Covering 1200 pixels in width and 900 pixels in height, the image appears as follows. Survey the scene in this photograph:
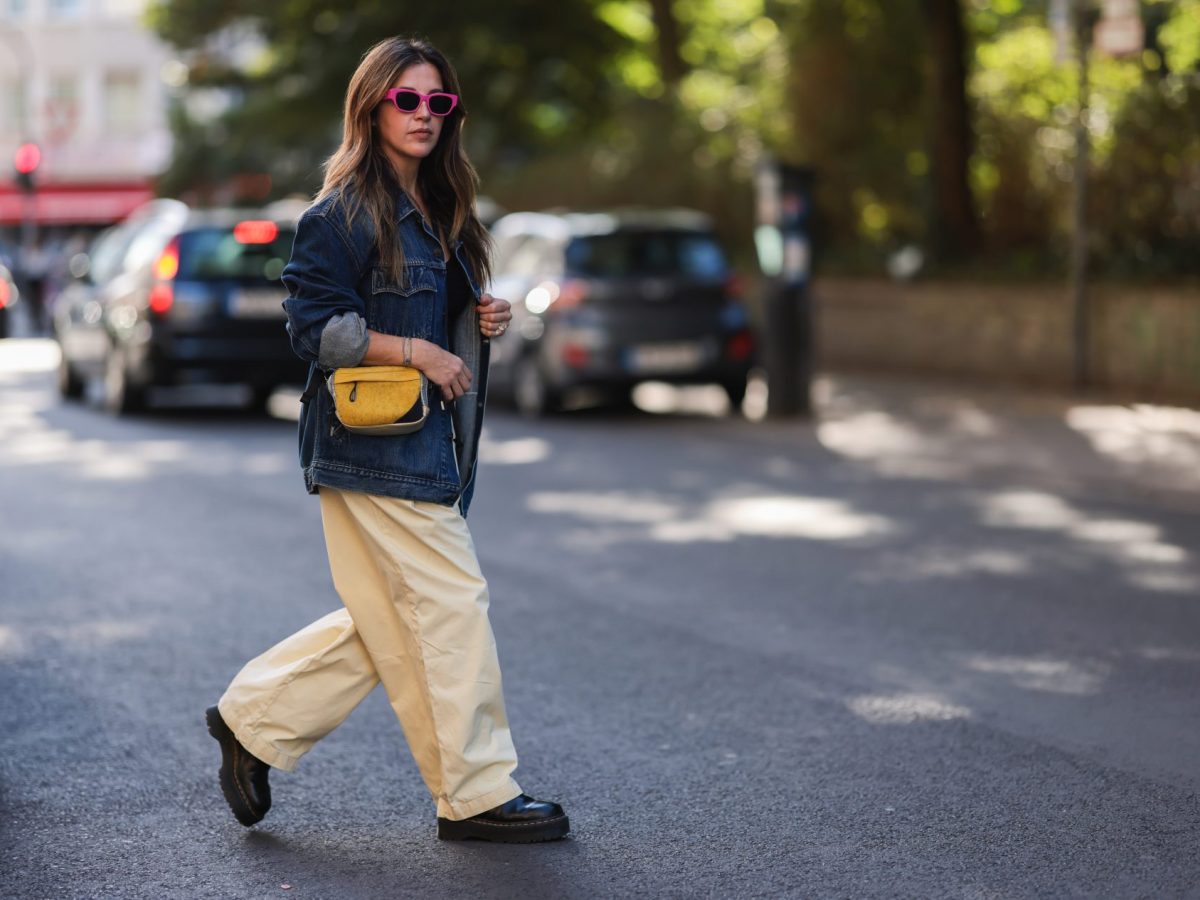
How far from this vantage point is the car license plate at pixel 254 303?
16312mm

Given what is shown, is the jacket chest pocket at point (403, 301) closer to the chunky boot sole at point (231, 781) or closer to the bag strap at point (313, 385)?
the bag strap at point (313, 385)

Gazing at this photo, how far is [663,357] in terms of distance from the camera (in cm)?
1597

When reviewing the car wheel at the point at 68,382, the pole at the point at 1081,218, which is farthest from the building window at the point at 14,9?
the pole at the point at 1081,218

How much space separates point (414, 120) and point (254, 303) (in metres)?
12.1

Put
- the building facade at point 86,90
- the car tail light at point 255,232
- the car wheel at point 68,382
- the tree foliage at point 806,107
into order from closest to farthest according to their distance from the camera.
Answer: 1. the car tail light at point 255,232
2. the tree foliage at point 806,107
3. the car wheel at point 68,382
4. the building facade at point 86,90

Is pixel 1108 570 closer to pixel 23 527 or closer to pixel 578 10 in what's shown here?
pixel 23 527

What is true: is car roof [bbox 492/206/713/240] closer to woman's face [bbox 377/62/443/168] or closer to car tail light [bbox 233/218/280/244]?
car tail light [bbox 233/218/280/244]

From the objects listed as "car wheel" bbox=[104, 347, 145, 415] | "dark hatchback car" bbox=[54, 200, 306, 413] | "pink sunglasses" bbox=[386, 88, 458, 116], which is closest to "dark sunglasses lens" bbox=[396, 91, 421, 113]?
"pink sunglasses" bbox=[386, 88, 458, 116]

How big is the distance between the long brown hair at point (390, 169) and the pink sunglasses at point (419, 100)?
3 centimetres

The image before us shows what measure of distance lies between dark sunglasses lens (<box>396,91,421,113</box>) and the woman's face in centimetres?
1

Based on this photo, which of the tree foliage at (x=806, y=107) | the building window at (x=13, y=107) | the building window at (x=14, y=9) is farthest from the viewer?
the building window at (x=14, y=9)

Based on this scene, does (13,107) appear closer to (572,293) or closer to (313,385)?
(572,293)

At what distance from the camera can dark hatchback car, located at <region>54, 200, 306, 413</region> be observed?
16.2 metres

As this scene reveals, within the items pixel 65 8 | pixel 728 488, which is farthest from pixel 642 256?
pixel 65 8
